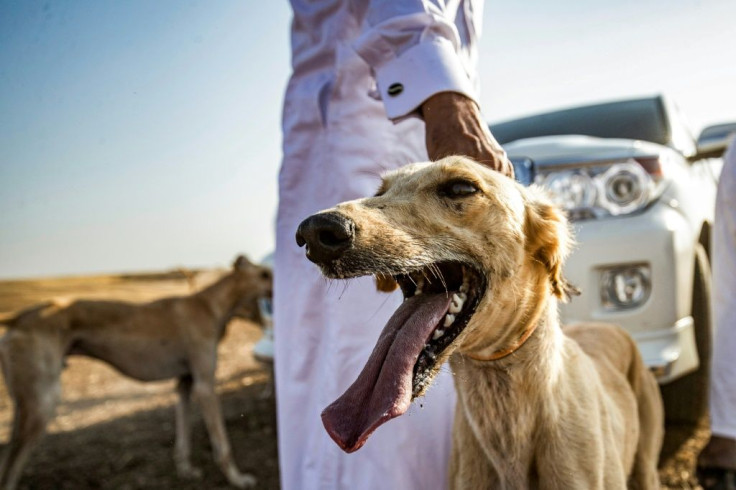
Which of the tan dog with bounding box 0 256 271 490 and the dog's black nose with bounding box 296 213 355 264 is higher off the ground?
the dog's black nose with bounding box 296 213 355 264

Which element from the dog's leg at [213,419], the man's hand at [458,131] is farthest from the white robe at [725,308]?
the dog's leg at [213,419]

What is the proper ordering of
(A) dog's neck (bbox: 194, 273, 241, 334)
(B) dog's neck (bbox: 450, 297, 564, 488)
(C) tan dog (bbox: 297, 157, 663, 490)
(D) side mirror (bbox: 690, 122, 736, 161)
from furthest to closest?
1. (A) dog's neck (bbox: 194, 273, 241, 334)
2. (D) side mirror (bbox: 690, 122, 736, 161)
3. (B) dog's neck (bbox: 450, 297, 564, 488)
4. (C) tan dog (bbox: 297, 157, 663, 490)

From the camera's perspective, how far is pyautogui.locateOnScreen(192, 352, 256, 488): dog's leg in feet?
13.6

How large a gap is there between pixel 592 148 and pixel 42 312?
426 cm

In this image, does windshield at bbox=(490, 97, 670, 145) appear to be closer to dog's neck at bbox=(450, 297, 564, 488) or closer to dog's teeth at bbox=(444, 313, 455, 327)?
dog's neck at bbox=(450, 297, 564, 488)

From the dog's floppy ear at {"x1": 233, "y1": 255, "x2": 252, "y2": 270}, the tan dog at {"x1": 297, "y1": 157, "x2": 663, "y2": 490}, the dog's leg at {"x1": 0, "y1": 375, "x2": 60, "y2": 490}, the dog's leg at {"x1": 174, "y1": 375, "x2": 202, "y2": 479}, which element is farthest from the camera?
the dog's floppy ear at {"x1": 233, "y1": 255, "x2": 252, "y2": 270}

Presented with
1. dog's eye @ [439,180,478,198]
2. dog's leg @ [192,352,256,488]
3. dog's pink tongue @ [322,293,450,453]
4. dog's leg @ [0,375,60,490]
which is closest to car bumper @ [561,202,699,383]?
dog's eye @ [439,180,478,198]

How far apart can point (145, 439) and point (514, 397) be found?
4423mm

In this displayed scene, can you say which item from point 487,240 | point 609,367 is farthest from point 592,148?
point 487,240

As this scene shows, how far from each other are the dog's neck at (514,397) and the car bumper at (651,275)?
1.27 meters

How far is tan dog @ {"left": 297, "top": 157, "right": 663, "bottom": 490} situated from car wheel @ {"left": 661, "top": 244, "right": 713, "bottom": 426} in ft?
5.89

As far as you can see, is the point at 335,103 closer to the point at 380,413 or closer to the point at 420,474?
the point at 380,413

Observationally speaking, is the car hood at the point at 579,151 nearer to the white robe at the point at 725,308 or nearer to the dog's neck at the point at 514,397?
the white robe at the point at 725,308

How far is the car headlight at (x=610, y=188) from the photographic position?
9.50 ft
